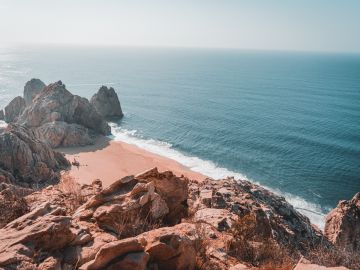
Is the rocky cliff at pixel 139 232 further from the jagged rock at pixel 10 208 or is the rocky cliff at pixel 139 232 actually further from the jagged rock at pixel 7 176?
the jagged rock at pixel 7 176

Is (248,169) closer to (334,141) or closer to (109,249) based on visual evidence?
A: (334,141)

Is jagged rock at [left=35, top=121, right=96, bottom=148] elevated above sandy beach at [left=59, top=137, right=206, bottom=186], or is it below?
above

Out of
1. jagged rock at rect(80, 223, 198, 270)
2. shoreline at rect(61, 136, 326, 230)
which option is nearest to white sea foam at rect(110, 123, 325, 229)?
shoreline at rect(61, 136, 326, 230)

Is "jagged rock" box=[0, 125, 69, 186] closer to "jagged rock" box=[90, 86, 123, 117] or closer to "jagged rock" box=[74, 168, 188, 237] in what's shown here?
"jagged rock" box=[74, 168, 188, 237]

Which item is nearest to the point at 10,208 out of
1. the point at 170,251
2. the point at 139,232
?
the point at 139,232

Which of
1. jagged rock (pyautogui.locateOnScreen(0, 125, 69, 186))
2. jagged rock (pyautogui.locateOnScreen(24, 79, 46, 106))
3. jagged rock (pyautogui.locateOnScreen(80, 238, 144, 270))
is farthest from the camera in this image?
jagged rock (pyautogui.locateOnScreen(24, 79, 46, 106))

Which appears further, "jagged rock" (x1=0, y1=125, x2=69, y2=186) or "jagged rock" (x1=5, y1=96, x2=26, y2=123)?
"jagged rock" (x1=5, y1=96, x2=26, y2=123)
